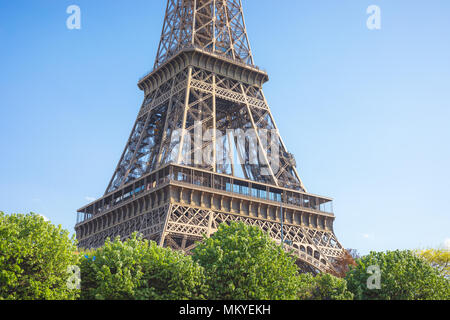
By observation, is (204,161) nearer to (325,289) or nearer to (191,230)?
(191,230)

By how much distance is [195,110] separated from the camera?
171 feet

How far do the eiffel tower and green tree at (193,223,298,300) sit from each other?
11161mm

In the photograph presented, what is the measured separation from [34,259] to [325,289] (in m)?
16.3

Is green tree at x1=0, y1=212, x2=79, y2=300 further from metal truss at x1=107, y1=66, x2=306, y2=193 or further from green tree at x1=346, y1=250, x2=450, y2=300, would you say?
metal truss at x1=107, y1=66, x2=306, y2=193

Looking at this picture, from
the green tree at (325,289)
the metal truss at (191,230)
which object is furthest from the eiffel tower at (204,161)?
the green tree at (325,289)

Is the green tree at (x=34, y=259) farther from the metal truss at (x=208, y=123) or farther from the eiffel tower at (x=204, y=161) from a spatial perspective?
the metal truss at (x=208, y=123)

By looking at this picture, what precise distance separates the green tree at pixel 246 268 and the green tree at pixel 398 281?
468 cm

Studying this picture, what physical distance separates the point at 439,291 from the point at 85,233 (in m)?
36.0

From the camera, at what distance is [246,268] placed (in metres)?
28.0

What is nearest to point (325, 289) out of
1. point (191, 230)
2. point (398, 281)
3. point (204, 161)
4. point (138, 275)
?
point (398, 281)

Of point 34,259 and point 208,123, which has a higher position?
point 208,123

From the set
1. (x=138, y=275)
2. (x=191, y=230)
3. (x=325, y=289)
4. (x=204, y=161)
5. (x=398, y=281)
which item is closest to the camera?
(x=138, y=275)
